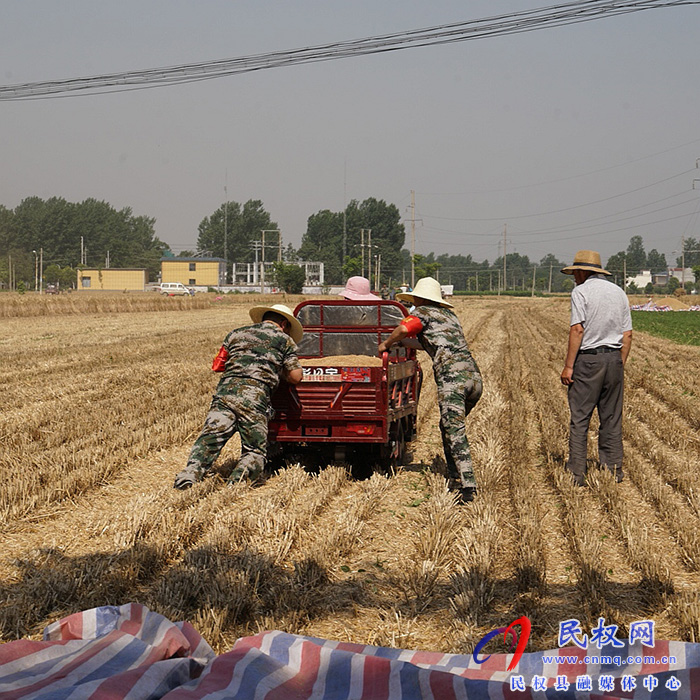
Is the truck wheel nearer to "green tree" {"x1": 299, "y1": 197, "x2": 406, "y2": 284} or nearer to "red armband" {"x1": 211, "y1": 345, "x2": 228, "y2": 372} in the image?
"red armband" {"x1": 211, "y1": 345, "x2": 228, "y2": 372}

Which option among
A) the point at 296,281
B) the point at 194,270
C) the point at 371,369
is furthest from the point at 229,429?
the point at 194,270

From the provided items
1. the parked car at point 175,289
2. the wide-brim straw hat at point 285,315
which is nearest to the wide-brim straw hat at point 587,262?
the wide-brim straw hat at point 285,315

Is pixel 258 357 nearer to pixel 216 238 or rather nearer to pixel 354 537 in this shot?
pixel 354 537

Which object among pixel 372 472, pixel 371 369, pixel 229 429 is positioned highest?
pixel 371 369

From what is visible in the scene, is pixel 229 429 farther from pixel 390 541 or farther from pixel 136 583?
pixel 136 583

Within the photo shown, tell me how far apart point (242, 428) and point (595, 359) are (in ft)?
10.8

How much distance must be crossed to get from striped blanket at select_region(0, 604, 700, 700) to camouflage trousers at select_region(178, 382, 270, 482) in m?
4.01

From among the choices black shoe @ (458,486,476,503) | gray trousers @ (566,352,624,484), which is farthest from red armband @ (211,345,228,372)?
gray trousers @ (566,352,624,484)

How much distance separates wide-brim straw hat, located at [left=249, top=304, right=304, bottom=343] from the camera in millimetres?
8727

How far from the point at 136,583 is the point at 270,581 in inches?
31.4

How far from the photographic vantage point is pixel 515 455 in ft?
31.1

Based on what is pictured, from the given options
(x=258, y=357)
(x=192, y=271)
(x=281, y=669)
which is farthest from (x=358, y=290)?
(x=192, y=271)

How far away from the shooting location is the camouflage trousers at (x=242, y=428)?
8070mm

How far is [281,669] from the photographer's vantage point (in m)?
3.58
